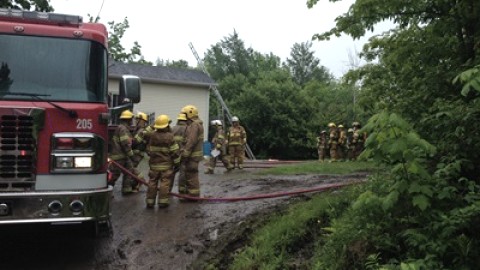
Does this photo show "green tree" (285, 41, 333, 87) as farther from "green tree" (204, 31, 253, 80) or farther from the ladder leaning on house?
the ladder leaning on house

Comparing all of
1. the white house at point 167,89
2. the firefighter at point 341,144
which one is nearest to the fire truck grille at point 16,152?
the firefighter at point 341,144

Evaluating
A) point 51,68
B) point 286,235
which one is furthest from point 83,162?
point 286,235

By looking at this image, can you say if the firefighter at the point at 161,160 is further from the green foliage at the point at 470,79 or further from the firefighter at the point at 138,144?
the green foliage at the point at 470,79

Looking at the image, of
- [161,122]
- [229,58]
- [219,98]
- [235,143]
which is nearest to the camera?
[161,122]

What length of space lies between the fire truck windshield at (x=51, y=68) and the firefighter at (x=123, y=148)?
147 inches

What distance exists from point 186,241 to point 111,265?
1.03 meters

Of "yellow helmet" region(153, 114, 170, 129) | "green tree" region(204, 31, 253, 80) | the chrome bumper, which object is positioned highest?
"green tree" region(204, 31, 253, 80)

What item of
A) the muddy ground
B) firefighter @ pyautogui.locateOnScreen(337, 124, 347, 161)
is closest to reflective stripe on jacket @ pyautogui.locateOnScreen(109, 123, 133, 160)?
the muddy ground

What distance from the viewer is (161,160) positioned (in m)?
8.04

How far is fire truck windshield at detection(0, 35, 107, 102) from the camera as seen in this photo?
5070mm

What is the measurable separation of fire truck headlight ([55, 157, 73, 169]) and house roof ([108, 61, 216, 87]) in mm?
22388

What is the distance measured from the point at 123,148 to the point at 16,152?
14.3 feet

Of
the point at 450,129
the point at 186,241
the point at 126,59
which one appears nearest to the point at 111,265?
the point at 186,241

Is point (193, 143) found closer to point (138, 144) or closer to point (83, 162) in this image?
point (138, 144)
